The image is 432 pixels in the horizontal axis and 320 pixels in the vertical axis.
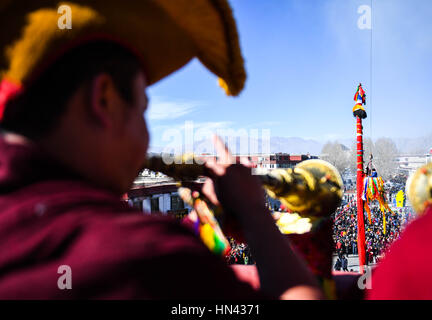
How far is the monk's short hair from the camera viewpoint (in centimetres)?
73

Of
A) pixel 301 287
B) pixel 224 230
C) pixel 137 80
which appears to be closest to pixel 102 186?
pixel 137 80

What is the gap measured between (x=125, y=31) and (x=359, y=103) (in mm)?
12279

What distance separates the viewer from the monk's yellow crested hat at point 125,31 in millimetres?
717

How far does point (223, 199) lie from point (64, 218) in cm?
58

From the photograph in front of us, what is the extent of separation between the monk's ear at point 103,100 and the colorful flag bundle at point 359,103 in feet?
39.5

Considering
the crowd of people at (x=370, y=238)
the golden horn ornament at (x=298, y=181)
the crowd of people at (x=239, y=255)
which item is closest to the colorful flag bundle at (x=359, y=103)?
the crowd of people at (x=370, y=238)

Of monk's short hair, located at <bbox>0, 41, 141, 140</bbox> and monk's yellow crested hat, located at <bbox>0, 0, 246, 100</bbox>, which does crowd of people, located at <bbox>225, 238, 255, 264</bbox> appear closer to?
monk's yellow crested hat, located at <bbox>0, 0, 246, 100</bbox>

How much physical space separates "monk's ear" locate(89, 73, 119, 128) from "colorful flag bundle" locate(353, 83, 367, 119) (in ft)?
39.5

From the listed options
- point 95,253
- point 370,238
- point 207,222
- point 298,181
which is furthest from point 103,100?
point 370,238

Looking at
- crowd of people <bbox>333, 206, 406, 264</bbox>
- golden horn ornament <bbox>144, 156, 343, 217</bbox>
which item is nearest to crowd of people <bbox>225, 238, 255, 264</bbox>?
crowd of people <bbox>333, 206, 406, 264</bbox>

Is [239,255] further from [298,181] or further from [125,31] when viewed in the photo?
[125,31]

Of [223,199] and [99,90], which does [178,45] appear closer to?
[99,90]

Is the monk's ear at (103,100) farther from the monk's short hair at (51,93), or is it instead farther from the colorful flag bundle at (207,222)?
the colorful flag bundle at (207,222)

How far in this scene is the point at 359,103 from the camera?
11.6 m
